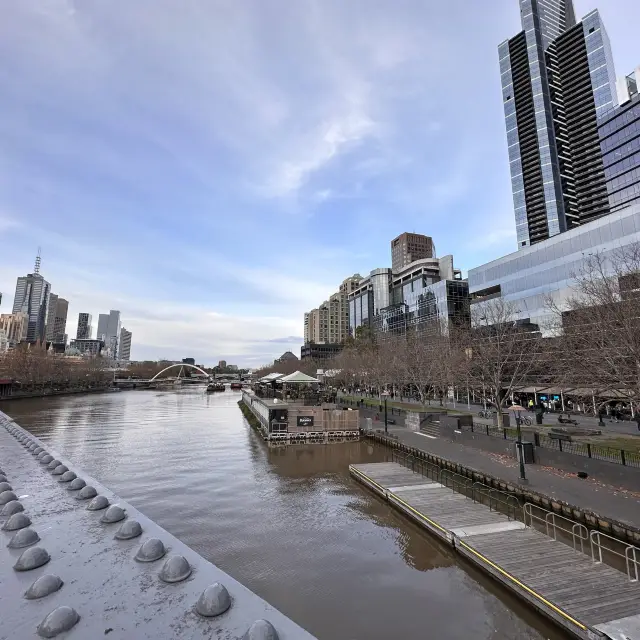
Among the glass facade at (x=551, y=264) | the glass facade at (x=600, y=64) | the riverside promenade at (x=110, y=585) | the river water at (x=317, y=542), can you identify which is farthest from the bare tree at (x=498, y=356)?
the glass facade at (x=600, y=64)

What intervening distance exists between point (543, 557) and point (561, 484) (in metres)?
7.40

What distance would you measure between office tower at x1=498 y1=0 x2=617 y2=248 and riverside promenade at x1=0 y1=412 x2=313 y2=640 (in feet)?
470

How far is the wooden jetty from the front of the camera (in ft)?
26.7

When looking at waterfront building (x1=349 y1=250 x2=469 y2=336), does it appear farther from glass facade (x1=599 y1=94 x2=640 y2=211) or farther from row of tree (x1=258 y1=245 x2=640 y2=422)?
glass facade (x1=599 y1=94 x2=640 y2=211)

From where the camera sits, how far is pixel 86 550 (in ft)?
18.1

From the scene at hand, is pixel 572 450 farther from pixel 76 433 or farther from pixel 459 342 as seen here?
pixel 76 433

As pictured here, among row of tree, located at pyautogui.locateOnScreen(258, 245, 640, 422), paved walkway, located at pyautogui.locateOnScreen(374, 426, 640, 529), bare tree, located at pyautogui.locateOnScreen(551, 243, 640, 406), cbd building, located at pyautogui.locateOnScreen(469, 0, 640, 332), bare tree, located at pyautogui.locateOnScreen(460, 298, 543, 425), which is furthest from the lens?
cbd building, located at pyautogui.locateOnScreen(469, 0, 640, 332)

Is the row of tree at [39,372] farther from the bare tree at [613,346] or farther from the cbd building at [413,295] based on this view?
the bare tree at [613,346]

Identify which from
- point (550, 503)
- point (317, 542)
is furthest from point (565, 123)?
point (317, 542)

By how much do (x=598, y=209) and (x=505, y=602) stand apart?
140899mm

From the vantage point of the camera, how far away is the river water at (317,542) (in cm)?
912

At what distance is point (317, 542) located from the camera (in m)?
13.4

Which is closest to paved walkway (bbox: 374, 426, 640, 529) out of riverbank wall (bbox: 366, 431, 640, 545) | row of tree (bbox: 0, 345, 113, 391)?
riverbank wall (bbox: 366, 431, 640, 545)

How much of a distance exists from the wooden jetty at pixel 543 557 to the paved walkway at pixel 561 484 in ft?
3.04
